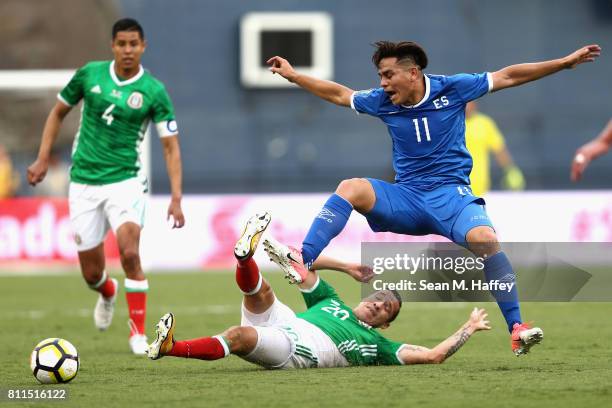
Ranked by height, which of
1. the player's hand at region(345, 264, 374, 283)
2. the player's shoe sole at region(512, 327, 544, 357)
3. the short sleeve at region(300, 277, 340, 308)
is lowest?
the player's shoe sole at region(512, 327, 544, 357)

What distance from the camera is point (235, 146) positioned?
26.8m

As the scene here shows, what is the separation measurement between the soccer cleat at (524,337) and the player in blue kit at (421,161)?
10 cm

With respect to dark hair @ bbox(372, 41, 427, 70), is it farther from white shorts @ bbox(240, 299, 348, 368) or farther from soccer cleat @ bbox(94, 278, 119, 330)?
soccer cleat @ bbox(94, 278, 119, 330)

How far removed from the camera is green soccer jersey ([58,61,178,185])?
10414mm

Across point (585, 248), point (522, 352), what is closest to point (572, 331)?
point (585, 248)

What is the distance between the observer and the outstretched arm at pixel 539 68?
8.61 m

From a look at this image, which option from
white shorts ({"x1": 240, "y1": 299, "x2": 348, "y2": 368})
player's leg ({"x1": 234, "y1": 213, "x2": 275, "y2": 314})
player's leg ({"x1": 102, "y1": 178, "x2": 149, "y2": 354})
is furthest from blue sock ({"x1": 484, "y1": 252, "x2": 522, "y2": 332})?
player's leg ({"x1": 102, "y1": 178, "x2": 149, "y2": 354})

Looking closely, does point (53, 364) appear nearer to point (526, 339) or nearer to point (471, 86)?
point (526, 339)

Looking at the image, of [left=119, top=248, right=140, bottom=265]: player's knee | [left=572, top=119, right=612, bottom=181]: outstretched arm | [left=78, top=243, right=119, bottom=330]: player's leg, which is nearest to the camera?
[left=572, top=119, right=612, bottom=181]: outstretched arm

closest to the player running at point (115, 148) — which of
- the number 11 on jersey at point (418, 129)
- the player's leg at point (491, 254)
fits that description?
the number 11 on jersey at point (418, 129)

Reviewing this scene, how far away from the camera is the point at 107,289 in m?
11.0

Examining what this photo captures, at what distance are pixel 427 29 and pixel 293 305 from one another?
13.2 metres

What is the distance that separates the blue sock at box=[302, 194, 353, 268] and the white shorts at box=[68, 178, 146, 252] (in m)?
2.25

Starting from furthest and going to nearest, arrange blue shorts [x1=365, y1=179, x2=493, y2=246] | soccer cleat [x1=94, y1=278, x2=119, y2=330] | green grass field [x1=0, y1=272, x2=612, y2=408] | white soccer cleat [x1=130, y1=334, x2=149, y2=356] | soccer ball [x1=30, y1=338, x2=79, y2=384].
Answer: soccer cleat [x1=94, y1=278, x2=119, y2=330] → white soccer cleat [x1=130, y1=334, x2=149, y2=356] → blue shorts [x1=365, y1=179, x2=493, y2=246] → soccer ball [x1=30, y1=338, x2=79, y2=384] → green grass field [x1=0, y1=272, x2=612, y2=408]
